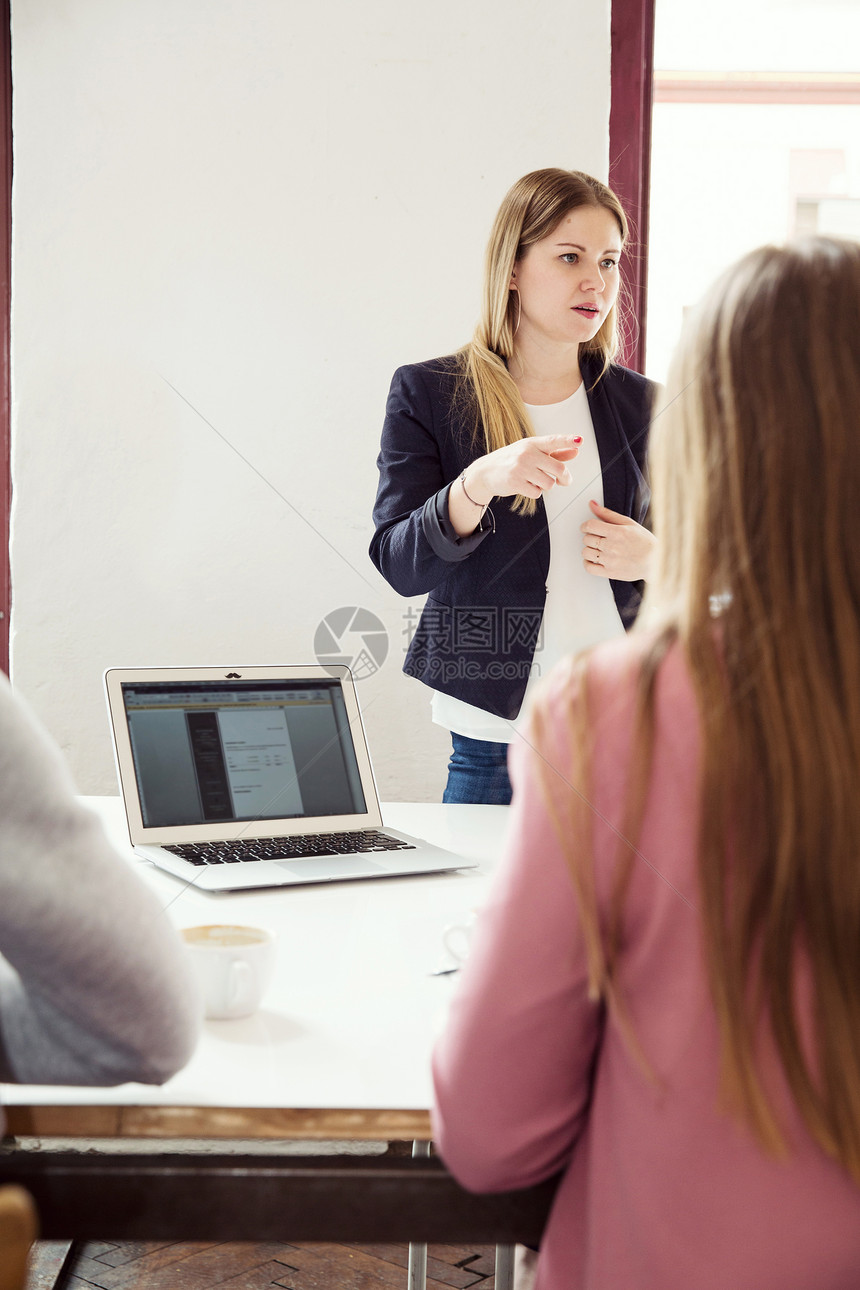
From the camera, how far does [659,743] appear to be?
19.2 inches

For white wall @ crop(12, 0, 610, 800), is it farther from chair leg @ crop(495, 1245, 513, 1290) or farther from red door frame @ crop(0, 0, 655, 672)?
chair leg @ crop(495, 1245, 513, 1290)

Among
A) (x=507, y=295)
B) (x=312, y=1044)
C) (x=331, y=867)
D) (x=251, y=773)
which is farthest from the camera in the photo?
(x=507, y=295)

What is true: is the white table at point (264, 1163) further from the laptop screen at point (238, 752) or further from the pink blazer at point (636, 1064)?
the laptop screen at point (238, 752)

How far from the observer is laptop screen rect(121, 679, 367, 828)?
1192 millimetres

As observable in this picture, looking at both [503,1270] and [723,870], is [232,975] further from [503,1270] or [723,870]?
[503,1270]

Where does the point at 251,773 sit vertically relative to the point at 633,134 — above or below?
below

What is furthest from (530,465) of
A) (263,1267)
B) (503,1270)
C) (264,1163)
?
(263,1267)

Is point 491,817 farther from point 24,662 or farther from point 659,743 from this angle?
point 24,662

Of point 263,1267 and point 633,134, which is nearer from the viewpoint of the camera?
point 263,1267

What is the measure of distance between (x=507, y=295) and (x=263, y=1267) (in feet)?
4.75

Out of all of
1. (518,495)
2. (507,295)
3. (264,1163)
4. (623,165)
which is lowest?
(264,1163)

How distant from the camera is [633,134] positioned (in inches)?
87.3
